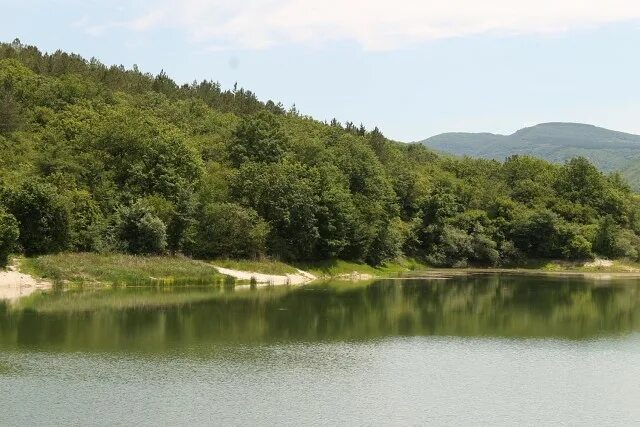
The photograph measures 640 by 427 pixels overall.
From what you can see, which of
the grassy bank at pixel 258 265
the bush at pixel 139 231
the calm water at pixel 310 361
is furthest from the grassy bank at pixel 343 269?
the calm water at pixel 310 361

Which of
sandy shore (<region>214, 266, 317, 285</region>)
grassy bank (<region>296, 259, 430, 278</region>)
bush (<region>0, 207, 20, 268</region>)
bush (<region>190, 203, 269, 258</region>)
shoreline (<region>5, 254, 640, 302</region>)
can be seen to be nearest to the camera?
bush (<region>0, 207, 20, 268</region>)

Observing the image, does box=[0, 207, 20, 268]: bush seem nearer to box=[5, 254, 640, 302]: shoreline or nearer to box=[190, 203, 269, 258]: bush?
box=[5, 254, 640, 302]: shoreline

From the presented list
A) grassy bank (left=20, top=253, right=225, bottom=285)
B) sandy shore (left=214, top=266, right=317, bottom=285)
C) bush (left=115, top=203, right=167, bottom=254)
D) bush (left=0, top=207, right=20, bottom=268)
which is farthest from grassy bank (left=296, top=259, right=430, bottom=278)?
bush (left=0, top=207, right=20, bottom=268)

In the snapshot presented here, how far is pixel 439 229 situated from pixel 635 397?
299 ft

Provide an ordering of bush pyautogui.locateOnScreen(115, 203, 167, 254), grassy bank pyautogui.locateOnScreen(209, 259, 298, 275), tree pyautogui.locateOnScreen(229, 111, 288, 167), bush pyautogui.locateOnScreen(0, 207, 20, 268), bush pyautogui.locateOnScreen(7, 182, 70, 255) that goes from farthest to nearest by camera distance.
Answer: tree pyautogui.locateOnScreen(229, 111, 288, 167) < grassy bank pyautogui.locateOnScreen(209, 259, 298, 275) < bush pyautogui.locateOnScreen(115, 203, 167, 254) < bush pyautogui.locateOnScreen(7, 182, 70, 255) < bush pyautogui.locateOnScreen(0, 207, 20, 268)

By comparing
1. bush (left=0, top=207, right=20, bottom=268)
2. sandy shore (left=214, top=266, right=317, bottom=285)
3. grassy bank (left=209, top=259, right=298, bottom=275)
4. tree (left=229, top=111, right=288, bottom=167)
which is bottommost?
sandy shore (left=214, top=266, right=317, bottom=285)

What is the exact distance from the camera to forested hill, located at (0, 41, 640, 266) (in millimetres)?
84312

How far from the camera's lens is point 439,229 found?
125 meters

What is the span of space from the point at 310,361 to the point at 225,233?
50.9 m

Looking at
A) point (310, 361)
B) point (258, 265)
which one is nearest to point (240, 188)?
point (258, 265)

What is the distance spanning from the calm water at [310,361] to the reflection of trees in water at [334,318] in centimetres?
19

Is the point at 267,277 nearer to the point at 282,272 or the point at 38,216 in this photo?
the point at 282,272

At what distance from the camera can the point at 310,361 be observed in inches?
1608

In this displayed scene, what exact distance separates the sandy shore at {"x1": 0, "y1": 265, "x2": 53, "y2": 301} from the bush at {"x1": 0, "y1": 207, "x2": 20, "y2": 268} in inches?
49.9
